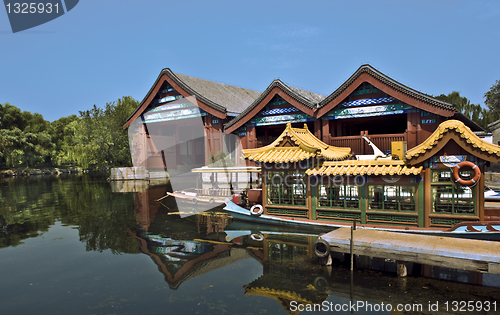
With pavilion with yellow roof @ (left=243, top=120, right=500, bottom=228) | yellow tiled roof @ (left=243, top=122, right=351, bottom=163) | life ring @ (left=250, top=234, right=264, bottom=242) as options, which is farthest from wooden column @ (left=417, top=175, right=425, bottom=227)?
life ring @ (left=250, top=234, right=264, bottom=242)

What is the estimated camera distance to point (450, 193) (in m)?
12.5

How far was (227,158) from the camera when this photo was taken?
27.3 metres

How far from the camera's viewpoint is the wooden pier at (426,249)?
8.73 m

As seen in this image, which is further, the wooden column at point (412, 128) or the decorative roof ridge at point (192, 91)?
the decorative roof ridge at point (192, 91)

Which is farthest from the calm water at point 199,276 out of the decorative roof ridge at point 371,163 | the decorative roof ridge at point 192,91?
the decorative roof ridge at point 192,91

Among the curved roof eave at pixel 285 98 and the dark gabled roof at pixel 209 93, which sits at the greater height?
the dark gabled roof at pixel 209 93

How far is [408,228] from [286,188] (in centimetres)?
527

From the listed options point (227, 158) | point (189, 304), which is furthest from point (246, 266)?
point (227, 158)

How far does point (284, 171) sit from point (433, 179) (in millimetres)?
5932

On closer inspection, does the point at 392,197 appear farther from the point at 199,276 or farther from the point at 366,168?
the point at 199,276

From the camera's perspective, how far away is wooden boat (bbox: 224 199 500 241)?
11.4 m

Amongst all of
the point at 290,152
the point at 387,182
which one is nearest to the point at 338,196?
the point at 387,182

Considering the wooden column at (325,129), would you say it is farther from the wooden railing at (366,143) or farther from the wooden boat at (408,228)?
the wooden boat at (408,228)

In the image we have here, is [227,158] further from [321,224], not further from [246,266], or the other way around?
[246,266]
